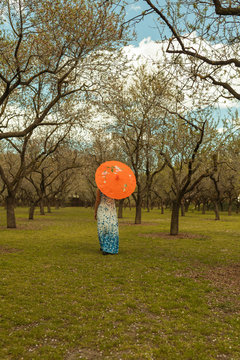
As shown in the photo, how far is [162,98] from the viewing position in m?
22.7

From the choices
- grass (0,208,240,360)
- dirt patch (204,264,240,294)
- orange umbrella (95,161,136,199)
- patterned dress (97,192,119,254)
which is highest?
orange umbrella (95,161,136,199)

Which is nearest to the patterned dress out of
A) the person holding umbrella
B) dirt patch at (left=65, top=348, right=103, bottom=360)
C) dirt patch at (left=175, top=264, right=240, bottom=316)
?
the person holding umbrella

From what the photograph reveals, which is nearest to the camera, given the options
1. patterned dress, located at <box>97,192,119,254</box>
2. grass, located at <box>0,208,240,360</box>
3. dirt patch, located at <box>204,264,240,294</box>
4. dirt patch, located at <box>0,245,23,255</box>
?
grass, located at <box>0,208,240,360</box>

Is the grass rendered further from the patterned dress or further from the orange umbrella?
the orange umbrella

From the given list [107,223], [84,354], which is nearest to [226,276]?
[107,223]

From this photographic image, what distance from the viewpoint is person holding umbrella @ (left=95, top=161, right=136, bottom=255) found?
12.6m

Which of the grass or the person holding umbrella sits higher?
the person holding umbrella

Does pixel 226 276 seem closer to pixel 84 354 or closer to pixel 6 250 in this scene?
pixel 84 354

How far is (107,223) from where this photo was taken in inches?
500

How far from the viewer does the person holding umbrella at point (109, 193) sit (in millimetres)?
12578

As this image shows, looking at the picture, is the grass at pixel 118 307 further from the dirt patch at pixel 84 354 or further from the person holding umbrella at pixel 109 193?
the person holding umbrella at pixel 109 193

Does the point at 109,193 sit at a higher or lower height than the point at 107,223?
higher

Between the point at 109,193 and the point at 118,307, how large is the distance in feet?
A: 20.4

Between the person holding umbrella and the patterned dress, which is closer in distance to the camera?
the person holding umbrella
